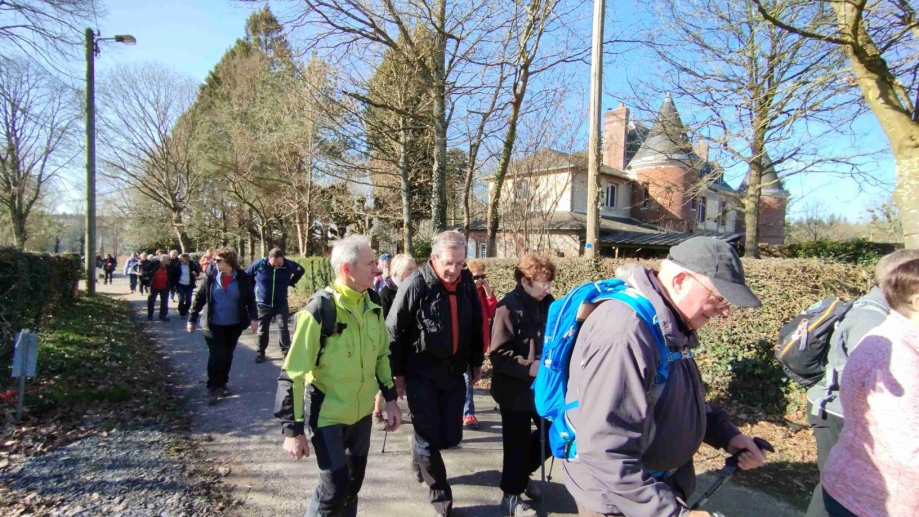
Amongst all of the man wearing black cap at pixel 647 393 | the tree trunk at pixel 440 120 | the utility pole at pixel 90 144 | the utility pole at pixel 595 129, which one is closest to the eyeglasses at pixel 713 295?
the man wearing black cap at pixel 647 393

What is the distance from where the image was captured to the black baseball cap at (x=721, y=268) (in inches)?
65.4

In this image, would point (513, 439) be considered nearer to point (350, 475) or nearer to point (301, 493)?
point (350, 475)

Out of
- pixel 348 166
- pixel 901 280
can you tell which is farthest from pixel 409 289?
pixel 348 166

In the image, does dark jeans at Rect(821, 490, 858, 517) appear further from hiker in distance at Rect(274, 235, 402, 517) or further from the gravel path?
the gravel path

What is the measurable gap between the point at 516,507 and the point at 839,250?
65.2 feet

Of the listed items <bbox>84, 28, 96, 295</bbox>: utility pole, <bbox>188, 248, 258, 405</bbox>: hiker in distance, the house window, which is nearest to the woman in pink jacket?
<bbox>188, 248, 258, 405</bbox>: hiker in distance

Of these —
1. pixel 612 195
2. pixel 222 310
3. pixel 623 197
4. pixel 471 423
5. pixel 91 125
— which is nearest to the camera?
pixel 471 423

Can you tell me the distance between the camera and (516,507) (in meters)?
3.19

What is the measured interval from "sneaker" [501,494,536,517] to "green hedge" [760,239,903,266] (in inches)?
→ 653

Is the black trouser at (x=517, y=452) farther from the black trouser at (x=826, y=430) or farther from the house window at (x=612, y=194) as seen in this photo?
the house window at (x=612, y=194)

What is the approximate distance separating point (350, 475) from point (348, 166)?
927 cm

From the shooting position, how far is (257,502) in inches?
132

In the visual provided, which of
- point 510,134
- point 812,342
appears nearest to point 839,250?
point 510,134

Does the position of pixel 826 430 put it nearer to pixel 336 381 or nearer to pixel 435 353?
pixel 435 353
